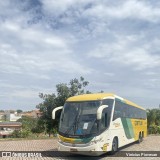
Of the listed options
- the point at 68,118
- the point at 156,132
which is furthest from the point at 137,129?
the point at 156,132

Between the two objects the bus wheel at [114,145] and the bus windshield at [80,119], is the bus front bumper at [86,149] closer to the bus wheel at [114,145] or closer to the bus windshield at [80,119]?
the bus windshield at [80,119]

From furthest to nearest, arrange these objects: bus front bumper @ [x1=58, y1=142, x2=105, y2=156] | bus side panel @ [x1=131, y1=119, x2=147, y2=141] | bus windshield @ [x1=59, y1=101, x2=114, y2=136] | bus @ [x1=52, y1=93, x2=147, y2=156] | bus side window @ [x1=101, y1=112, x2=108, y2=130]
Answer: bus side panel @ [x1=131, y1=119, x2=147, y2=141] < bus side window @ [x1=101, y1=112, x2=108, y2=130] < bus windshield @ [x1=59, y1=101, x2=114, y2=136] < bus @ [x1=52, y1=93, x2=147, y2=156] < bus front bumper @ [x1=58, y1=142, x2=105, y2=156]

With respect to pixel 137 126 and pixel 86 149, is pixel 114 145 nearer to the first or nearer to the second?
pixel 86 149

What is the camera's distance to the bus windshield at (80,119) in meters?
13.4

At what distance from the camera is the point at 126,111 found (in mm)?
18141

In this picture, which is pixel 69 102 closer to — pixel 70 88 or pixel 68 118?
pixel 68 118

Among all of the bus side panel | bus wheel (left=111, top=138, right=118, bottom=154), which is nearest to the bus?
bus wheel (left=111, top=138, right=118, bottom=154)

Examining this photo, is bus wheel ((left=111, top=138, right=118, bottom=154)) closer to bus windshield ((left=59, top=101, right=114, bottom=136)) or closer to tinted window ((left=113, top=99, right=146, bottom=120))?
tinted window ((left=113, top=99, right=146, bottom=120))

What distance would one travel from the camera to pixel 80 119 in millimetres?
13680

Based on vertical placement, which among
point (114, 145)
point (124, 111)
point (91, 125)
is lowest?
point (114, 145)

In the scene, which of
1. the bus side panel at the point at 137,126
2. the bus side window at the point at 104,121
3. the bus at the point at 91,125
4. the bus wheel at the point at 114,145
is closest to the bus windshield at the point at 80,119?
the bus at the point at 91,125

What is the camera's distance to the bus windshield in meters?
13.4

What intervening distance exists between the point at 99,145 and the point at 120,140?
3.21m

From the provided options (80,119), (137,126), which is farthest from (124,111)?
(80,119)
